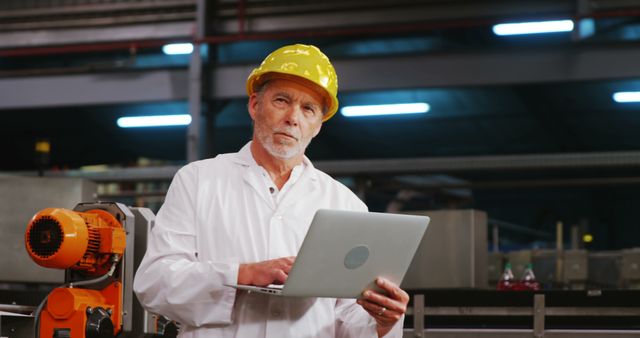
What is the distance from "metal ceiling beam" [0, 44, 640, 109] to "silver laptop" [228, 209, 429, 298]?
Result: 4.84 m

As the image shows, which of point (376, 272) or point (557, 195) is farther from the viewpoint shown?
point (557, 195)

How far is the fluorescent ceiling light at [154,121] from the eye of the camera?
920 centimetres

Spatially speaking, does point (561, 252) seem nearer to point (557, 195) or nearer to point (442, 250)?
point (442, 250)

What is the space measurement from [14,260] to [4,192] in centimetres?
30

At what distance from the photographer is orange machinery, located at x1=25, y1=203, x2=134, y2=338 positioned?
3016mm

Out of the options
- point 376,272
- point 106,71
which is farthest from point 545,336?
point 106,71

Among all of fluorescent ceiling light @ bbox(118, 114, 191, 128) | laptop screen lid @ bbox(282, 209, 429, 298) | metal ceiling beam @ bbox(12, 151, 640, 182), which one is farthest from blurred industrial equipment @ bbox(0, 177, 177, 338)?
fluorescent ceiling light @ bbox(118, 114, 191, 128)

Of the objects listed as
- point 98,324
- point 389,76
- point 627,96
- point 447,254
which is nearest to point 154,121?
point 389,76

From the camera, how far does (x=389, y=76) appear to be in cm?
682

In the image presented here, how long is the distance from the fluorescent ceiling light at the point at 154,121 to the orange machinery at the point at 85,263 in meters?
5.96

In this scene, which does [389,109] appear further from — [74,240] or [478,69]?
[74,240]

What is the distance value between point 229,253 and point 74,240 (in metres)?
1.14

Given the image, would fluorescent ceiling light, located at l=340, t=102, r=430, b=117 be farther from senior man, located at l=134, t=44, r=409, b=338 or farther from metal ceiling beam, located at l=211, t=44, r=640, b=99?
senior man, located at l=134, t=44, r=409, b=338

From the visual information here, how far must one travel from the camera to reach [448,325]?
352cm
